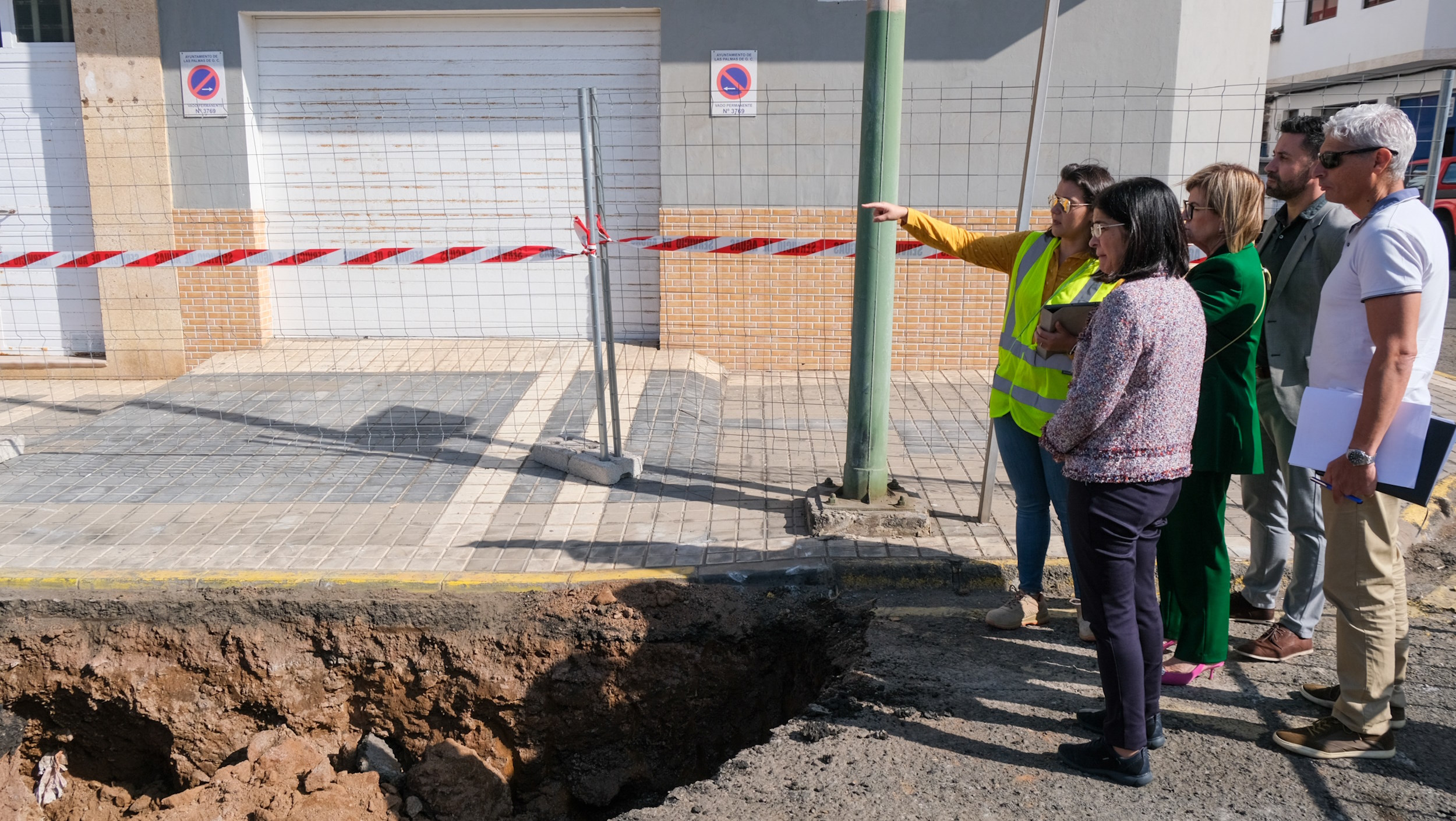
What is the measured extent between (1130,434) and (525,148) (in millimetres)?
7242

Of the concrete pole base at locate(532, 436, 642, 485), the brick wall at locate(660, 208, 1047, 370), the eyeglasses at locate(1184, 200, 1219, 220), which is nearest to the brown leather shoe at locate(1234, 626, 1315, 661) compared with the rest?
the eyeglasses at locate(1184, 200, 1219, 220)

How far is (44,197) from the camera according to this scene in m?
8.99

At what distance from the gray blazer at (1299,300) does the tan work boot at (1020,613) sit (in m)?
1.17

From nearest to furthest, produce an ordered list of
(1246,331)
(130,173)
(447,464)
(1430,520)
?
(1246,331) → (1430,520) → (447,464) → (130,173)

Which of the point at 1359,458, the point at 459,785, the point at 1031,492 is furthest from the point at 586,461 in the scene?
the point at 1359,458

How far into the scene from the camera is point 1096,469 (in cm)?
297

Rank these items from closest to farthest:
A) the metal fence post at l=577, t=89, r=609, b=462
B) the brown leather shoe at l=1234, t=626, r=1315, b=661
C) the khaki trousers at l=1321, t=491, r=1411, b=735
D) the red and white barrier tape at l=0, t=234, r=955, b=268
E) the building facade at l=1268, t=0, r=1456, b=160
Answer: the khaki trousers at l=1321, t=491, r=1411, b=735 < the brown leather shoe at l=1234, t=626, r=1315, b=661 < the metal fence post at l=577, t=89, r=609, b=462 < the red and white barrier tape at l=0, t=234, r=955, b=268 < the building facade at l=1268, t=0, r=1456, b=160

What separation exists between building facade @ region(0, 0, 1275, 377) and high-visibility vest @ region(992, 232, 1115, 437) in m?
4.93

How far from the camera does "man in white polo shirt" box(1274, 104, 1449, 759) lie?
2.93 m

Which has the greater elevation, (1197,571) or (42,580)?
(1197,571)

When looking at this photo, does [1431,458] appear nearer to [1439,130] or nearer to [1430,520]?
[1430,520]

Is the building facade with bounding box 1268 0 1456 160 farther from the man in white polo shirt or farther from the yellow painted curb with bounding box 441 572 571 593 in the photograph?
the yellow painted curb with bounding box 441 572 571 593

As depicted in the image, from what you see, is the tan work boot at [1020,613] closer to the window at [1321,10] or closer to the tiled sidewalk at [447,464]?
the tiled sidewalk at [447,464]

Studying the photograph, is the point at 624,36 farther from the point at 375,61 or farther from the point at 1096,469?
the point at 1096,469
